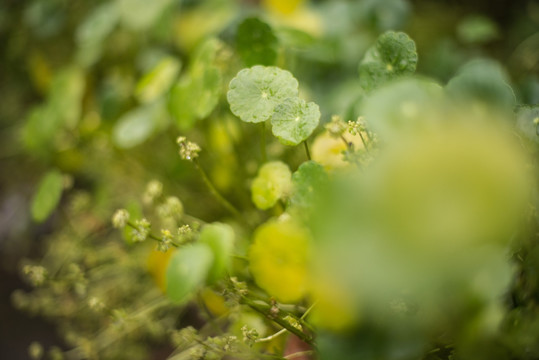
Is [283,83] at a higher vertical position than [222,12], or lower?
lower

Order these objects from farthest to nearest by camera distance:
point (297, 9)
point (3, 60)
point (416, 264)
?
point (3, 60) < point (297, 9) < point (416, 264)

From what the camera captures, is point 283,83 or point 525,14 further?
point 525,14

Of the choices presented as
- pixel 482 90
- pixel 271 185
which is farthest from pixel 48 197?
pixel 482 90

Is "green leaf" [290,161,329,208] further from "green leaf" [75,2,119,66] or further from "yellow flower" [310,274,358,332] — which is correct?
"green leaf" [75,2,119,66]

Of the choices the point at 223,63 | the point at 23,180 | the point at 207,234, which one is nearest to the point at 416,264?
the point at 207,234

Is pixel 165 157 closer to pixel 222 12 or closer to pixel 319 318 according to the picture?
pixel 222 12

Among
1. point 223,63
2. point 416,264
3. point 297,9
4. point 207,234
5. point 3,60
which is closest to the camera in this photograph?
point 416,264
